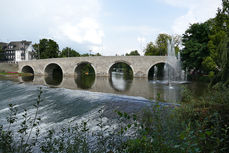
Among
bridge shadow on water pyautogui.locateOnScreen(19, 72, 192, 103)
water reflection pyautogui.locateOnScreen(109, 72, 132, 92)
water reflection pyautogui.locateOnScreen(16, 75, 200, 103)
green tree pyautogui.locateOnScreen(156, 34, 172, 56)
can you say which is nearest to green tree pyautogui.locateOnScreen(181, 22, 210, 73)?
water reflection pyautogui.locateOnScreen(16, 75, 200, 103)

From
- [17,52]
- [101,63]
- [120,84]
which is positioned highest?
[17,52]

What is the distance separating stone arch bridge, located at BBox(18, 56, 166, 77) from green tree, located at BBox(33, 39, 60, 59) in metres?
10.1

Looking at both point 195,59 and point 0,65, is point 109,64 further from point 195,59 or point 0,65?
point 0,65

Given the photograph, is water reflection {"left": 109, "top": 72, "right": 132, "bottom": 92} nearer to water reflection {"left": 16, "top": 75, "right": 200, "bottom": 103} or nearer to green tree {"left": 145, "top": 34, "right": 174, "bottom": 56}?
water reflection {"left": 16, "top": 75, "right": 200, "bottom": 103}

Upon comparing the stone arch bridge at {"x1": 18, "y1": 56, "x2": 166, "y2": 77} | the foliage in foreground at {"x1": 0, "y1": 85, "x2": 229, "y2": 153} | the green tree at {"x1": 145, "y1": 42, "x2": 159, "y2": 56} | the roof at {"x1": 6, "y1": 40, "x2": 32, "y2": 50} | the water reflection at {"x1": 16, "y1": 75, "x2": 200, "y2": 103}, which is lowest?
the water reflection at {"x1": 16, "y1": 75, "x2": 200, "y2": 103}

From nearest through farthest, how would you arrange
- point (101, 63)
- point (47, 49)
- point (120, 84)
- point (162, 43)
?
point (120, 84) → point (101, 63) → point (162, 43) → point (47, 49)

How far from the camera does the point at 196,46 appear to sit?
23.0 meters

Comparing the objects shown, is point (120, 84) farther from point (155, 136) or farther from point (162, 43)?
point (162, 43)

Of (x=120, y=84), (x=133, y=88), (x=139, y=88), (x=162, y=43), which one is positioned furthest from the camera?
(x=162, y=43)

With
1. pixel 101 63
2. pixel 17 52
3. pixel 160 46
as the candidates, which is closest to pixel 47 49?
pixel 17 52

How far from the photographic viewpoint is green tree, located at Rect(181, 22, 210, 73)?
22734 mm

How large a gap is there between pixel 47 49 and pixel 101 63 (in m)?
25.9

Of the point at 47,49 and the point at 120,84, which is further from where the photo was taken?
the point at 47,49

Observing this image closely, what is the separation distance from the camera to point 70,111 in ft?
24.7
